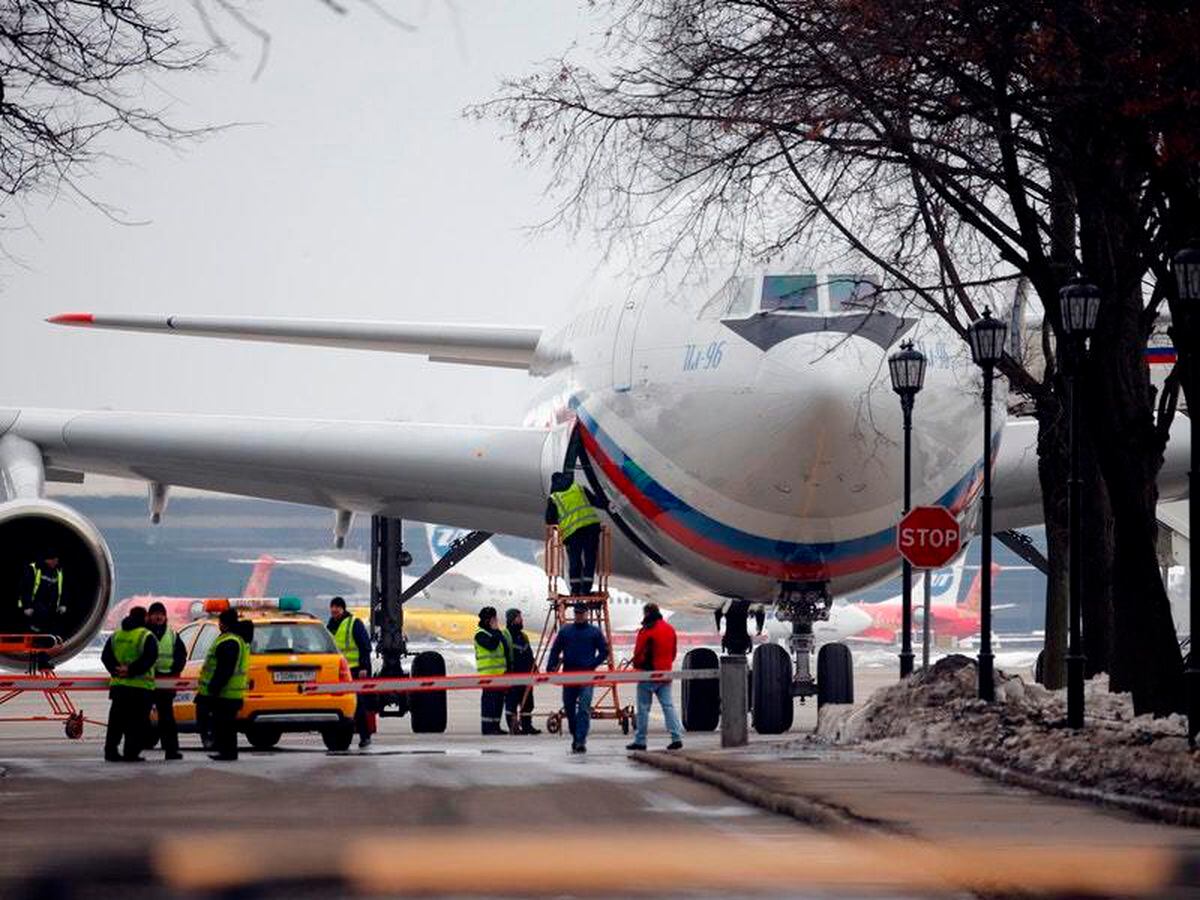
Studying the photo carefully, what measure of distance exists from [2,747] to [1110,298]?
12511mm

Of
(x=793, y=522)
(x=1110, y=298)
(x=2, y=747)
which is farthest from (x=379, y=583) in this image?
(x=1110, y=298)

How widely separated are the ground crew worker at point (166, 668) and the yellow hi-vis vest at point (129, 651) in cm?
36

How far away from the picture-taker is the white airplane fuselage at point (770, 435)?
21.6 metres

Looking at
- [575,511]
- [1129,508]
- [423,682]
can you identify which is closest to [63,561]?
[423,682]

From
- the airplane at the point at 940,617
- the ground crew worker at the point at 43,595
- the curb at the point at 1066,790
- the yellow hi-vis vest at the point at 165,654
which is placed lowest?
the curb at the point at 1066,790

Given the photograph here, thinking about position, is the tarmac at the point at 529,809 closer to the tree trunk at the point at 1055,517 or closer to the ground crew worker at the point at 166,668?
the ground crew worker at the point at 166,668

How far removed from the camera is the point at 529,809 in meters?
15.0

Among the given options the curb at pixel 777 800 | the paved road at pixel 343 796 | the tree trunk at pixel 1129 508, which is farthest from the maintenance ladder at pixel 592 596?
the tree trunk at pixel 1129 508

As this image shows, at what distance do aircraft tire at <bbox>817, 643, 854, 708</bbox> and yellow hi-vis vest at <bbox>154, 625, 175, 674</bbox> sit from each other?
6552 millimetres

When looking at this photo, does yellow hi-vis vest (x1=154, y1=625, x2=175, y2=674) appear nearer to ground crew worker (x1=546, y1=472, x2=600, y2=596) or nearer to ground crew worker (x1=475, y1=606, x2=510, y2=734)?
ground crew worker (x1=546, y1=472, x2=600, y2=596)

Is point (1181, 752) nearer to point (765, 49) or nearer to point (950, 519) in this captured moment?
point (765, 49)

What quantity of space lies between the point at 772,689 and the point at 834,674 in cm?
112

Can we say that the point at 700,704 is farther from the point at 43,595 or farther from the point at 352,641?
the point at 43,595

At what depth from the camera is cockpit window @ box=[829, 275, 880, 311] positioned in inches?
870
